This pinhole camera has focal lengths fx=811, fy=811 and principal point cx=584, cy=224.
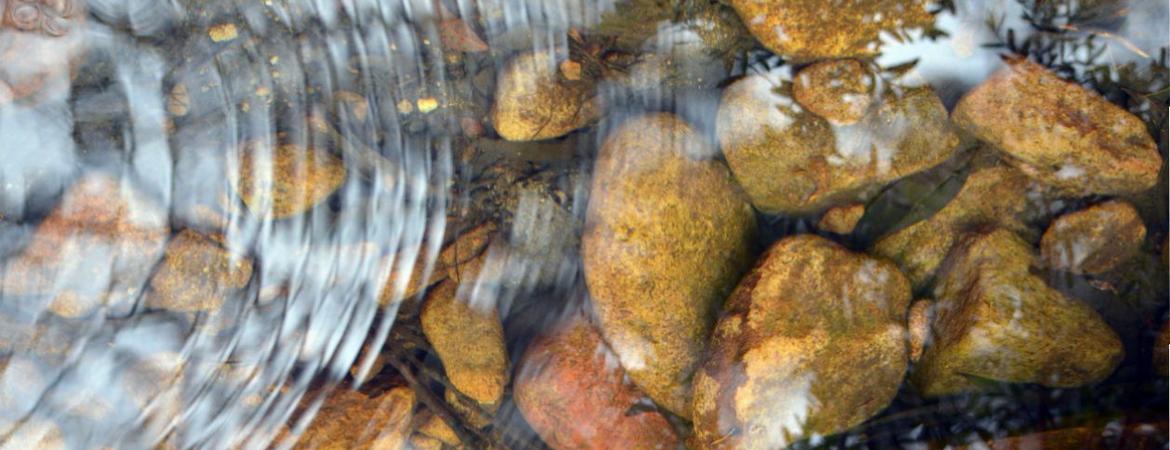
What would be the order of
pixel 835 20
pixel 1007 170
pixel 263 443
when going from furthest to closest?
1. pixel 263 443
2. pixel 1007 170
3. pixel 835 20

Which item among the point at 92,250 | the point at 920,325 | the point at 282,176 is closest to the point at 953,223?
the point at 920,325

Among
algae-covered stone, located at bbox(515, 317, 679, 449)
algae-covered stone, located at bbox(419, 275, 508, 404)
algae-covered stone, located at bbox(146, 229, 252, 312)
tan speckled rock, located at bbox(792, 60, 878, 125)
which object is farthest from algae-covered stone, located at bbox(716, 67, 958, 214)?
algae-covered stone, located at bbox(146, 229, 252, 312)

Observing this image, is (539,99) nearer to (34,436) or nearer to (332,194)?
(332,194)

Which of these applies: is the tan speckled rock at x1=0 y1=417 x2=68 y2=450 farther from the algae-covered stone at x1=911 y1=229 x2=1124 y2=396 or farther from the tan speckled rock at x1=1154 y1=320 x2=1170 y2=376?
the tan speckled rock at x1=1154 y1=320 x2=1170 y2=376

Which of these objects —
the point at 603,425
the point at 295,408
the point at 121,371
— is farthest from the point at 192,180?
the point at 603,425

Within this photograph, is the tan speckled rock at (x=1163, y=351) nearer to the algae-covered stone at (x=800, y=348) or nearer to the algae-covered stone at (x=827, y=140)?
the algae-covered stone at (x=800, y=348)

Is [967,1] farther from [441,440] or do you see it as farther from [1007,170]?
[441,440]
